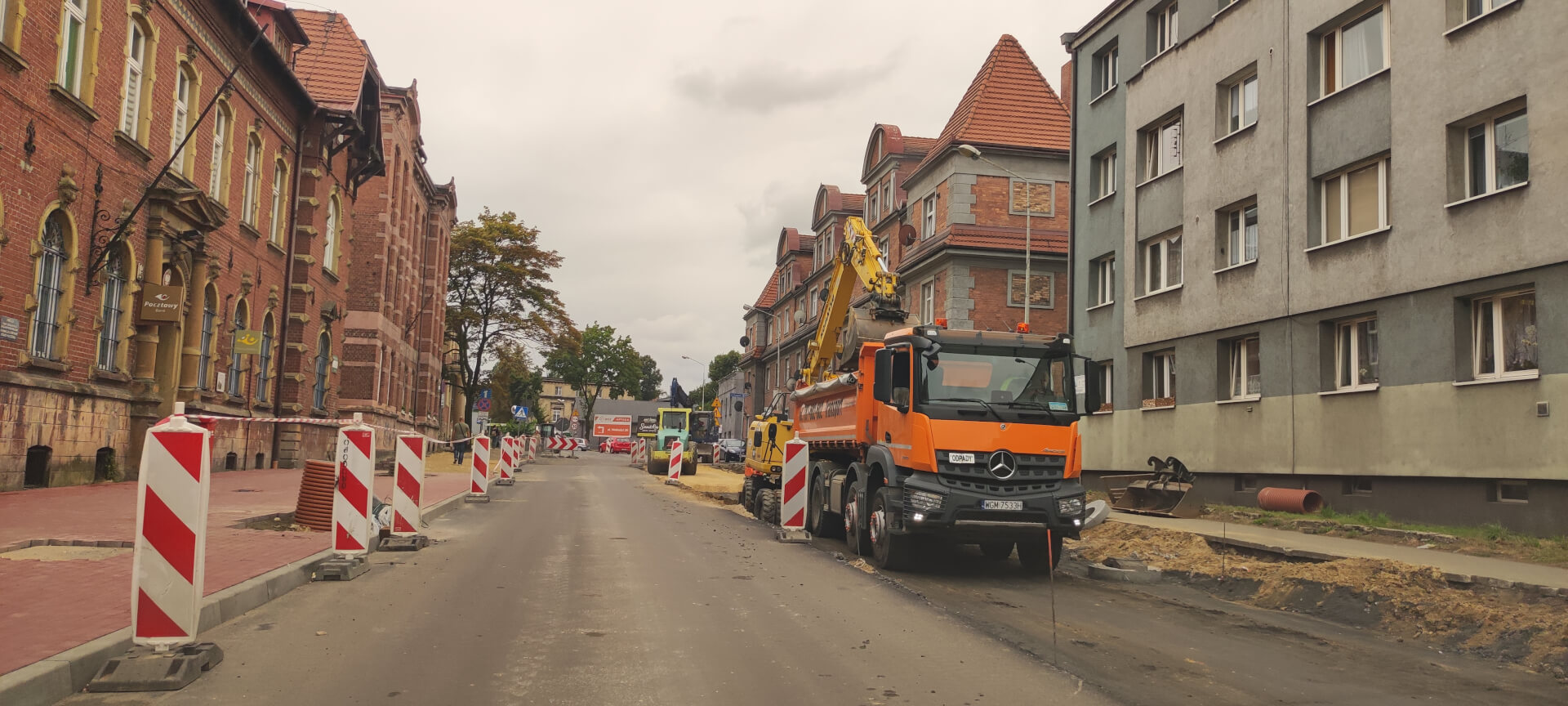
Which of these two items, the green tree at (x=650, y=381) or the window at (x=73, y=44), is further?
the green tree at (x=650, y=381)

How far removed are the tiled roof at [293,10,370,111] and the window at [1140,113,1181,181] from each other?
20.7m

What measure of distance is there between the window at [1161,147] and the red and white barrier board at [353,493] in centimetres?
1798

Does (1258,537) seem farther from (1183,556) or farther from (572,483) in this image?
(572,483)

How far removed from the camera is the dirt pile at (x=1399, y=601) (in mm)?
8117

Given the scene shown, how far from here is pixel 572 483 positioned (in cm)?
3028

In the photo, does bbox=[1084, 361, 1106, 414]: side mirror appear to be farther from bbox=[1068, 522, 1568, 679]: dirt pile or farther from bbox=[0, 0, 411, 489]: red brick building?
bbox=[0, 0, 411, 489]: red brick building

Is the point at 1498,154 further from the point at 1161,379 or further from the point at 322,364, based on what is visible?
the point at 322,364

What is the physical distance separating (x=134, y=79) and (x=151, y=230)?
8.29 feet

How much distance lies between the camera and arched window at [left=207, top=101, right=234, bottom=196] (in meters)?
22.2

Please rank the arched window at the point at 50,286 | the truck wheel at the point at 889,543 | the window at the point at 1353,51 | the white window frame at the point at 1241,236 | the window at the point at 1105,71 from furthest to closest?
the window at the point at 1105,71 < the white window frame at the point at 1241,236 < the window at the point at 1353,51 < the arched window at the point at 50,286 < the truck wheel at the point at 889,543

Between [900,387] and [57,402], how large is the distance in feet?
41.0

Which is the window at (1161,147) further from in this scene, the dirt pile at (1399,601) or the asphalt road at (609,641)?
the asphalt road at (609,641)

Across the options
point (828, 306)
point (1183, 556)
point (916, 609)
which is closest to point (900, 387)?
point (916, 609)

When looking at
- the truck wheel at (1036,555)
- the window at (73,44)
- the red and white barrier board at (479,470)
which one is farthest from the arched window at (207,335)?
the truck wheel at (1036,555)
